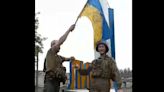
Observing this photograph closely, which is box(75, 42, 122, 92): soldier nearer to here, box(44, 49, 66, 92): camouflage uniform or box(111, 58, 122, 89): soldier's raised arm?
box(111, 58, 122, 89): soldier's raised arm

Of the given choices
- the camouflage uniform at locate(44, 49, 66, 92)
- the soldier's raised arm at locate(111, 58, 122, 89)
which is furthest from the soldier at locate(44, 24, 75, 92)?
the soldier's raised arm at locate(111, 58, 122, 89)

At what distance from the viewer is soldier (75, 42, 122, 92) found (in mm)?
5496

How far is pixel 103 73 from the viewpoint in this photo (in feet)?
18.1

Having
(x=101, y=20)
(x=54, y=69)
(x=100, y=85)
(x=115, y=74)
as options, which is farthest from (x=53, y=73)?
(x=101, y=20)

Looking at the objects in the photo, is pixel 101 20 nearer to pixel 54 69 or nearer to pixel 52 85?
pixel 54 69

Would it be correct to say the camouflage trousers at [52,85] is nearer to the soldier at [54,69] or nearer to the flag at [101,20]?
the soldier at [54,69]

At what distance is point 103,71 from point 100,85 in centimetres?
18

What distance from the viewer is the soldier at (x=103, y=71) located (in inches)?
216
